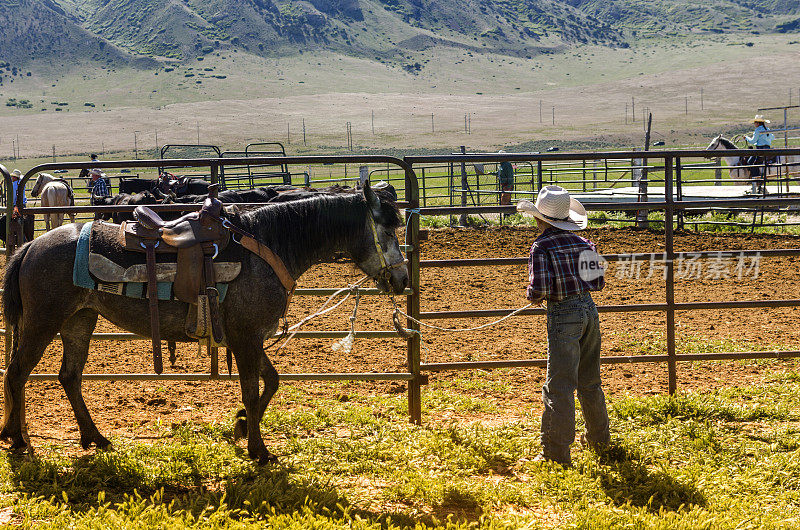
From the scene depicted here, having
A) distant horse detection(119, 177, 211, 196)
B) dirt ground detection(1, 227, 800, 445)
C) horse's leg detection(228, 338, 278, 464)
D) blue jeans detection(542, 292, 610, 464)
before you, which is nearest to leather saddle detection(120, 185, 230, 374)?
horse's leg detection(228, 338, 278, 464)

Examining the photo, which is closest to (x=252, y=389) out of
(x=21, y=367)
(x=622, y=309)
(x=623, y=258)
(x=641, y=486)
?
(x=21, y=367)

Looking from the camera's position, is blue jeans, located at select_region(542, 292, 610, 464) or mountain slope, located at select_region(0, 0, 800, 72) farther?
mountain slope, located at select_region(0, 0, 800, 72)

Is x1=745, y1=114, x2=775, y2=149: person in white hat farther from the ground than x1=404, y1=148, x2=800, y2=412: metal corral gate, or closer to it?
farther from the ground

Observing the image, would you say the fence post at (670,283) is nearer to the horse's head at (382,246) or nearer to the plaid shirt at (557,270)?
the plaid shirt at (557,270)

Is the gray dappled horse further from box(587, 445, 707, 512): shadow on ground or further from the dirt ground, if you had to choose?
box(587, 445, 707, 512): shadow on ground

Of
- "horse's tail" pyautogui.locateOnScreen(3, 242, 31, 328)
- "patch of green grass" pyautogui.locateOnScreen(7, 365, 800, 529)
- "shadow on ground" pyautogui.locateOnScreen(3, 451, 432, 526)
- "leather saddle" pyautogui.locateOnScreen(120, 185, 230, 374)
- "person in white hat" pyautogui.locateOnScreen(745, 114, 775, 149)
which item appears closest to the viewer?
"patch of green grass" pyautogui.locateOnScreen(7, 365, 800, 529)

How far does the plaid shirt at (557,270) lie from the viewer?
4.07 meters

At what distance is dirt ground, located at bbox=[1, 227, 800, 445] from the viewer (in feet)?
18.2

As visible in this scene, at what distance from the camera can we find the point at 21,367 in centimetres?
441

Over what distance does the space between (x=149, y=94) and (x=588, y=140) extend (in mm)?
74725

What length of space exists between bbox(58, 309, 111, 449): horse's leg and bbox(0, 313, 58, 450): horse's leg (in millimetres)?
201

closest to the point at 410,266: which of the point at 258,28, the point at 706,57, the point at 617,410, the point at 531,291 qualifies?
the point at 531,291

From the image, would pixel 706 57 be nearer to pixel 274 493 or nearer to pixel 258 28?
pixel 258 28

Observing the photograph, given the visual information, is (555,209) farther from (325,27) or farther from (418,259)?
(325,27)
